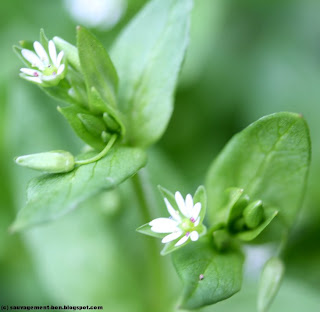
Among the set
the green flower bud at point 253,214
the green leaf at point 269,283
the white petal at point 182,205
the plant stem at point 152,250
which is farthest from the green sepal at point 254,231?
the plant stem at point 152,250

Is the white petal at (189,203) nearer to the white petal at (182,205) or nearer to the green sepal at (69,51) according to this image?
the white petal at (182,205)

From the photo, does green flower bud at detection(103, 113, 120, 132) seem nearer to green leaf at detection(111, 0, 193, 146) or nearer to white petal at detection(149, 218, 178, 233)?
green leaf at detection(111, 0, 193, 146)

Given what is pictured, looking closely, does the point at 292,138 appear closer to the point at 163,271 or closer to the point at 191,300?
the point at 191,300

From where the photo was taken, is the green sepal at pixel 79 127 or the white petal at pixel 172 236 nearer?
the white petal at pixel 172 236

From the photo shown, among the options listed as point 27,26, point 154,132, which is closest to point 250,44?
point 27,26

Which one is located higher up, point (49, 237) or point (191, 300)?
point (191, 300)

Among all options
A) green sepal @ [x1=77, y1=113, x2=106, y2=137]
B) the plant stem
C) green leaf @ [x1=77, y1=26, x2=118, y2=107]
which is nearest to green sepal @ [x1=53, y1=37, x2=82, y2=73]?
green leaf @ [x1=77, y1=26, x2=118, y2=107]

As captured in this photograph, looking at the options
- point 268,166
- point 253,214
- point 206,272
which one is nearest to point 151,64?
point 268,166
